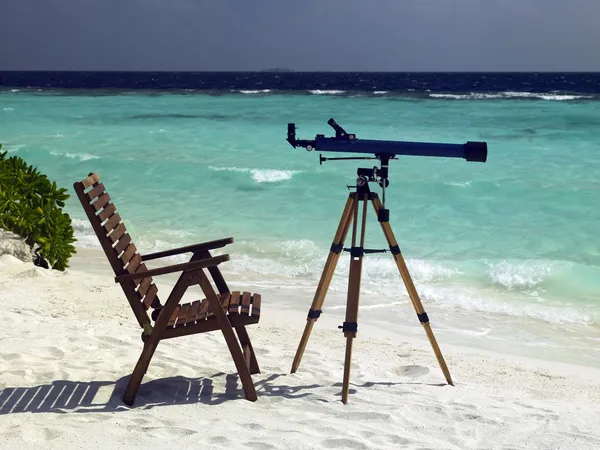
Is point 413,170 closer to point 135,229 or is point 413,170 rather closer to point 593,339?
point 135,229

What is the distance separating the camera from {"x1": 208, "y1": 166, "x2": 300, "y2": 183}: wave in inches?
604

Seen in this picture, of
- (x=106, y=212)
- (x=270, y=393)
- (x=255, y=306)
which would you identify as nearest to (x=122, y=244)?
(x=106, y=212)

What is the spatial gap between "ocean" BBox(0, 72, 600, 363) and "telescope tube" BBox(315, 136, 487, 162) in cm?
248

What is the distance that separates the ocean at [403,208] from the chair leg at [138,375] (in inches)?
113

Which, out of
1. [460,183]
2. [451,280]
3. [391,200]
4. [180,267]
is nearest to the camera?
[180,267]

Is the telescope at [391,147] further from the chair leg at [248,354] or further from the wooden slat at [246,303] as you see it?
the chair leg at [248,354]

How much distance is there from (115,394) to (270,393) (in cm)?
84

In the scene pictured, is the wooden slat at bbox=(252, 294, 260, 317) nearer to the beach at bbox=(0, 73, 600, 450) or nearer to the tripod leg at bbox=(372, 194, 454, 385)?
the beach at bbox=(0, 73, 600, 450)

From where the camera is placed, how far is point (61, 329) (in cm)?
514

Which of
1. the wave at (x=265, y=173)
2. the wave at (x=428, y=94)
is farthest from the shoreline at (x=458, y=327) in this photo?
the wave at (x=428, y=94)

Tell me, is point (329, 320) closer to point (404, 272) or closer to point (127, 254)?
Answer: point (404, 272)

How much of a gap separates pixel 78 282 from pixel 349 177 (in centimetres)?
898

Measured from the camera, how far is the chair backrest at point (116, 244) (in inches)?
154

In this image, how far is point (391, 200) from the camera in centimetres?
1307
